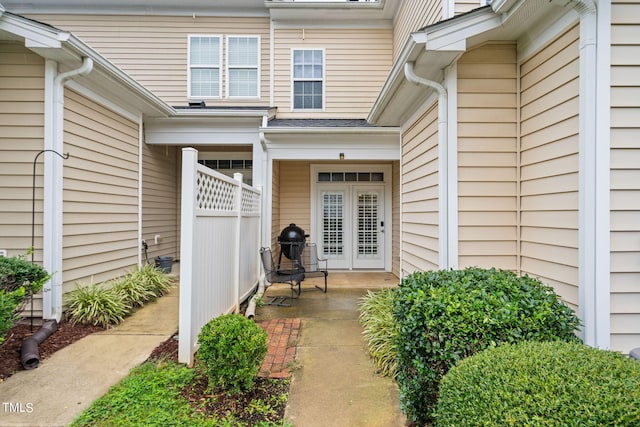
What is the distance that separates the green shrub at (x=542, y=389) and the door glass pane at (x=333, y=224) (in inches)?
256

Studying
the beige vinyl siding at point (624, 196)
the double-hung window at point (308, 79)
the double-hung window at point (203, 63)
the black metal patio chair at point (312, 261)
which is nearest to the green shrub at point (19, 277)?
the black metal patio chair at point (312, 261)

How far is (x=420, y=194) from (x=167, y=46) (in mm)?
7296

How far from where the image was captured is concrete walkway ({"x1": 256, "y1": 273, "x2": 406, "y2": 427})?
241cm

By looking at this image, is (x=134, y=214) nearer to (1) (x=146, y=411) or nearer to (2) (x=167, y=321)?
(2) (x=167, y=321)

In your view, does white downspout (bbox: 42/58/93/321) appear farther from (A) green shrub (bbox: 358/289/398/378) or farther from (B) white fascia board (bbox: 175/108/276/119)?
(A) green shrub (bbox: 358/289/398/378)

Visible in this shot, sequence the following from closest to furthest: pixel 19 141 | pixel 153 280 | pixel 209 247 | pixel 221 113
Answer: pixel 209 247 → pixel 19 141 → pixel 153 280 → pixel 221 113

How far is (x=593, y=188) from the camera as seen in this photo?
2.27 m

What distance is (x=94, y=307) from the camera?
4.16 m

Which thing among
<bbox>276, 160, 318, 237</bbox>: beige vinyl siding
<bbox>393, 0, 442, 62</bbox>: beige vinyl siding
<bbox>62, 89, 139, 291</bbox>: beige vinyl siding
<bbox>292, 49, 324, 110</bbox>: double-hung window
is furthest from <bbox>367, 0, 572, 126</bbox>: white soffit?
<bbox>276, 160, 318, 237</bbox>: beige vinyl siding

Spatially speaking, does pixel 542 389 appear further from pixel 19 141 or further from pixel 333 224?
pixel 333 224

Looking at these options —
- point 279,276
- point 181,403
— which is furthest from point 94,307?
point 279,276

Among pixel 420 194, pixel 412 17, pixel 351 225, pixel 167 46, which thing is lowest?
pixel 351 225

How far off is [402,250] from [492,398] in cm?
362

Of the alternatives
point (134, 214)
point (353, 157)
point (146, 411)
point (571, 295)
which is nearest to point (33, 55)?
point (134, 214)
